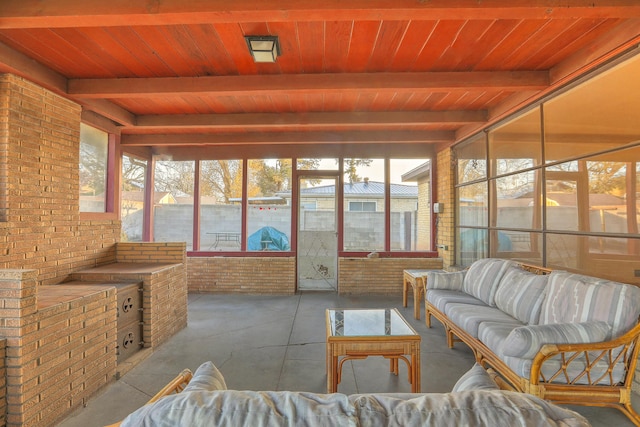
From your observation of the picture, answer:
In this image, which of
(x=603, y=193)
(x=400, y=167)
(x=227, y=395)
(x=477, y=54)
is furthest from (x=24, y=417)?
(x=400, y=167)

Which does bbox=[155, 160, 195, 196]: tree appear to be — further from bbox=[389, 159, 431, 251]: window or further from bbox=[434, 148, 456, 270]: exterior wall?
bbox=[434, 148, 456, 270]: exterior wall

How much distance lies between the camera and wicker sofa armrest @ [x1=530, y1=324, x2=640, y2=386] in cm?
196

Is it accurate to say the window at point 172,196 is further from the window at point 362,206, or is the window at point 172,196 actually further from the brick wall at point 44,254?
the window at point 362,206

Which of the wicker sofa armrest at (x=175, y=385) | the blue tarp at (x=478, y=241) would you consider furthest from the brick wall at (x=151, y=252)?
the blue tarp at (x=478, y=241)

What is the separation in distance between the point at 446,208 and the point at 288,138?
123 inches

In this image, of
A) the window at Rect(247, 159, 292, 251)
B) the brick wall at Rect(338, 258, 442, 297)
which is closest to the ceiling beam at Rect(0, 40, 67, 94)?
the window at Rect(247, 159, 292, 251)

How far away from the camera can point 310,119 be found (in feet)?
14.7

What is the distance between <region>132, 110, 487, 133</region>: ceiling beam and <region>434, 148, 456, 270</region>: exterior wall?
50.1 inches

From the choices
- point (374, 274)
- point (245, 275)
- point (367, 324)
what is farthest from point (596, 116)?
point (245, 275)

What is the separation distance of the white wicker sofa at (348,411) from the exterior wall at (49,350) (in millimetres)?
1838

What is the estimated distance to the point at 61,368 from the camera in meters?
2.26

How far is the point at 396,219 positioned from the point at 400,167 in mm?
1036

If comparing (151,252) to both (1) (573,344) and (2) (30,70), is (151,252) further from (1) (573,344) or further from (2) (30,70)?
(1) (573,344)

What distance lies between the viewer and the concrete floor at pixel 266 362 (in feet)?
7.98
